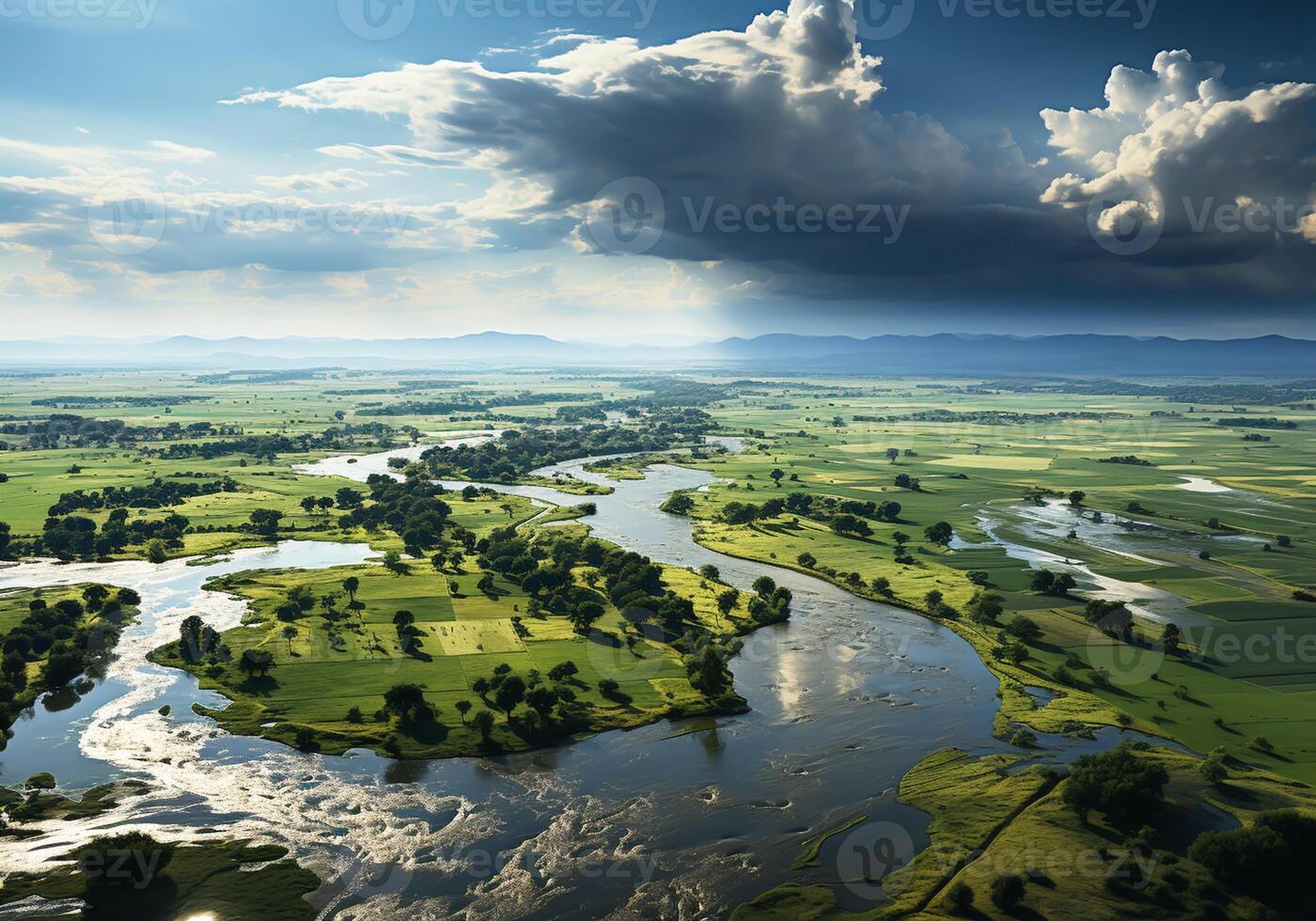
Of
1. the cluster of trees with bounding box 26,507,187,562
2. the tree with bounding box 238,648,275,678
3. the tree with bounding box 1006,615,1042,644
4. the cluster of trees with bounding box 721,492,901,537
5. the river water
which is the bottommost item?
the river water

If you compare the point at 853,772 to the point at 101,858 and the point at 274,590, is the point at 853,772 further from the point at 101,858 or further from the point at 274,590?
the point at 274,590

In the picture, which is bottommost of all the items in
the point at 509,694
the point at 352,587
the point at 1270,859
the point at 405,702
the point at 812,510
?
the point at 1270,859

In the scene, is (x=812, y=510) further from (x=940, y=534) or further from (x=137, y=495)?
(x=137, y=495)

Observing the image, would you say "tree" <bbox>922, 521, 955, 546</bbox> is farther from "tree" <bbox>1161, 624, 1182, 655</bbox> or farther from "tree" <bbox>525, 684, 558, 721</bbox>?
"tree" <bbox>525, 684, 558, 721</bbox>

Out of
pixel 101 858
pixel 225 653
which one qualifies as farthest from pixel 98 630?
pixel 101 858

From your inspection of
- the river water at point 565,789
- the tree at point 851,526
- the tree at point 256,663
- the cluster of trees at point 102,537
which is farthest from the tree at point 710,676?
the cluster of trees at point 102,537

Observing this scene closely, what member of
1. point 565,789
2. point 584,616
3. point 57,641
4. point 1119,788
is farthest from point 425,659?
point 1119,788

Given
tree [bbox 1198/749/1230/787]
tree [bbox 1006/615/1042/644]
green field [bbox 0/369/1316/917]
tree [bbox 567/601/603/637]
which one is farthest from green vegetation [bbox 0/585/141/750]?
tree [bbox 1006/615/1042/644]
